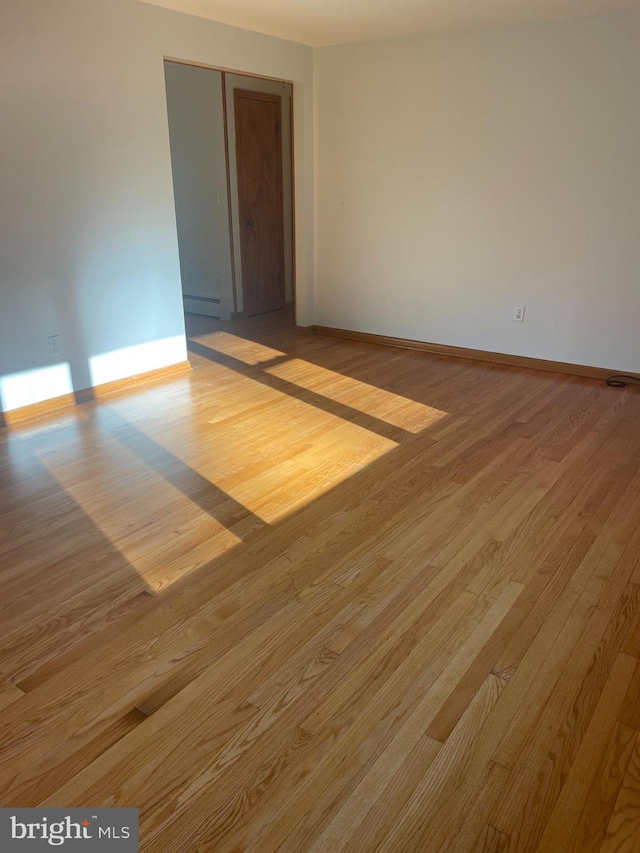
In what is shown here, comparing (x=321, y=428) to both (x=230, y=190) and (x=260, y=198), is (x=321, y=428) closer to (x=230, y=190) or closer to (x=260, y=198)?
(x=230, y=190)

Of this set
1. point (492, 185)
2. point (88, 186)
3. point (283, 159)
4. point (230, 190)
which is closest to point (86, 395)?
point (88, 186)

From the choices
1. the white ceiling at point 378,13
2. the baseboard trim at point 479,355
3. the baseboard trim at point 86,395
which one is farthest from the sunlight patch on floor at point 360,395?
the white ceiling at point 378,13

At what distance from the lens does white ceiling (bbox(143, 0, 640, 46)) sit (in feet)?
12.7

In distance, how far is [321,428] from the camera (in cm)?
376

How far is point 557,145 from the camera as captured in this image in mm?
4422

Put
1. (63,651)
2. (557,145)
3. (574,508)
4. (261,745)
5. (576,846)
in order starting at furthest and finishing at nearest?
(557,145), (574,508), (63,651), (261,745), (576,846)

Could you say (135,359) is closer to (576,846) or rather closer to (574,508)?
(574,508)

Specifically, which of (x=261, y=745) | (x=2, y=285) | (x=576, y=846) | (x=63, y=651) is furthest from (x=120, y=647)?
(x=2, y=285)

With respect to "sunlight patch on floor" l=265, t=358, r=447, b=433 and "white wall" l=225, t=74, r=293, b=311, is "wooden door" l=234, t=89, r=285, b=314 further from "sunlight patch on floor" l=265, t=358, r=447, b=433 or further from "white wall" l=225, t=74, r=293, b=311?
"sunlight patch on floor" l=265, t=358, r=447, b=433

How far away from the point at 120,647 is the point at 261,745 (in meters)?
0.61

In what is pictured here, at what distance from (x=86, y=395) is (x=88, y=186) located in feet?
4.45

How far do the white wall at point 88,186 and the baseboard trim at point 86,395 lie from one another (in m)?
0.06

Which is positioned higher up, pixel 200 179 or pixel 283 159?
pixel 283 159

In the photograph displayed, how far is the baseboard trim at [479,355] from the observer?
470 centimetres
